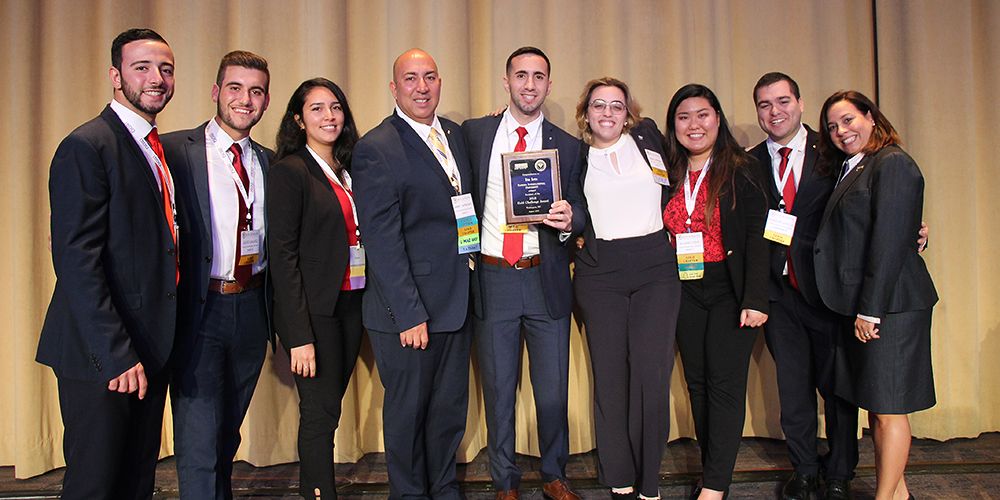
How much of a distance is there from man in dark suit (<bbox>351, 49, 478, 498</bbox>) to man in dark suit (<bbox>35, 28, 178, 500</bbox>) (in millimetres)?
721

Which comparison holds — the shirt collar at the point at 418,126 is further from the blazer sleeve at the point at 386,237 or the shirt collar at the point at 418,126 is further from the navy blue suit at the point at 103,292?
the navy blue suit at the point at 103,292

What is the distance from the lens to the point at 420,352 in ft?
8.50

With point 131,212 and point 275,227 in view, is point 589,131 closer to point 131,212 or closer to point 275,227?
point 275,227

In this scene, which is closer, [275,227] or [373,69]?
[275,227]

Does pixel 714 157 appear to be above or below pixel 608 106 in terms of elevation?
below

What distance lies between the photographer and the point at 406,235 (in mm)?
2566

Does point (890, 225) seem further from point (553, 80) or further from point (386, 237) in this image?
point (386, 237)

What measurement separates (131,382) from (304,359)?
0.63m

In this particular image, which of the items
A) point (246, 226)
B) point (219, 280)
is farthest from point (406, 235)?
point (219, 280)

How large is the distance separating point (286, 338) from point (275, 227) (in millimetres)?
427

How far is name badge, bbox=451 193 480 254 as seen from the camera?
2.57 m

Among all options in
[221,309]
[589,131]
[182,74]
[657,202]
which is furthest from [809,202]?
[182,74]

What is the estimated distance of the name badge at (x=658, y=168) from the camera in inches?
106

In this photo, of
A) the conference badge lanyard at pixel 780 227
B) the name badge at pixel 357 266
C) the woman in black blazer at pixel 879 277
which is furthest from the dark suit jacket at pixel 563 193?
the woman in black blazer at pixel 879 277
